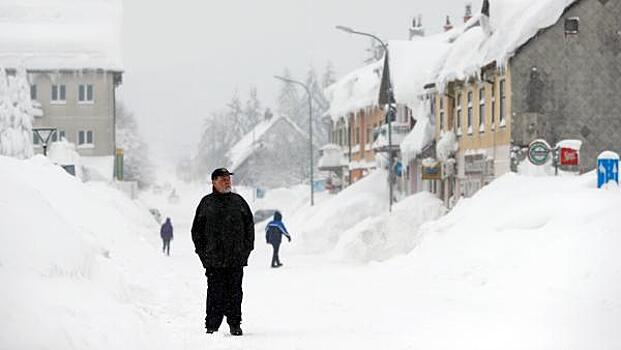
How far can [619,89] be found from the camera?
110ft

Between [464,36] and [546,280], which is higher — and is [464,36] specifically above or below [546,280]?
above

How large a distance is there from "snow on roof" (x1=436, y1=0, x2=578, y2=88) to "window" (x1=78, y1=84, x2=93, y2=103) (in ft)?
118

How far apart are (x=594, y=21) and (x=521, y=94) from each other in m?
3.30

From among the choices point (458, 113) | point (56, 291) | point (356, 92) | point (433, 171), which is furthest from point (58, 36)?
point (56, 291)

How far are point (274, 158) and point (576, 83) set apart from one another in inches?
2427

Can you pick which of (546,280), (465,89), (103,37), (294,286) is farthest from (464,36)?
(103,37)

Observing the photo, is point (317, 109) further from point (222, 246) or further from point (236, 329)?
point (236, 329)

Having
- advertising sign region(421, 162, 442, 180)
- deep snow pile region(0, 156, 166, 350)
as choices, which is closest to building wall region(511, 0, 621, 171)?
advertising sign region(421, 162, 442, 180)

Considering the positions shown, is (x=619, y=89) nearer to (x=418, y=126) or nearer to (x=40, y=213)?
(x=418, y=126)

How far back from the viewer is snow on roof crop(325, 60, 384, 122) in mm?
60688

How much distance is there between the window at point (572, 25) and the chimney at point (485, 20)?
2.79m

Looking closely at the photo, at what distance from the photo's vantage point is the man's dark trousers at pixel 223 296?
36.9 ft

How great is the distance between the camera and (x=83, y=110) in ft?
226

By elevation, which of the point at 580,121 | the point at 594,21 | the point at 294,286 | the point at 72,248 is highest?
the point at 594,21
